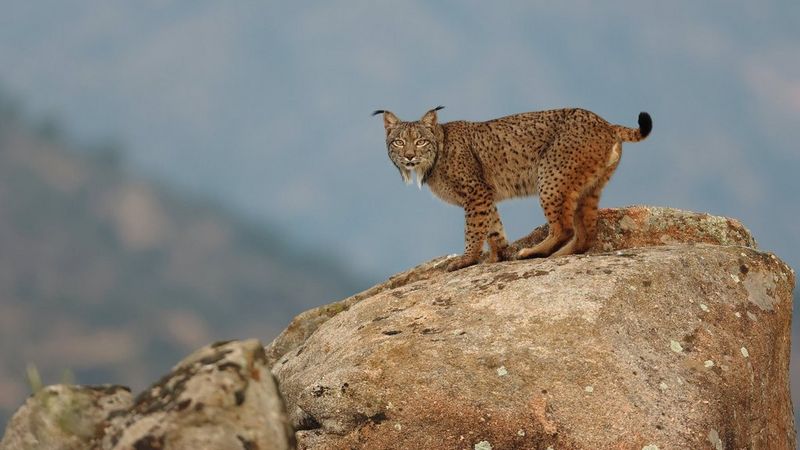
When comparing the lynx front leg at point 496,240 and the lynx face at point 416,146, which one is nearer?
the lynx front leg at point 496,240

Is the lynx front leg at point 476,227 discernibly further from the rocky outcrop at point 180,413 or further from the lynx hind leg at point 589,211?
the rocky outcrop at point 180,413

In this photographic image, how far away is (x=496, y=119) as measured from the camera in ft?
47.3

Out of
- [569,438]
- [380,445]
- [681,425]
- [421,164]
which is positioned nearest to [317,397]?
[380,445]

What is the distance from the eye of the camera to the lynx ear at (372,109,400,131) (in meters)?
15.0

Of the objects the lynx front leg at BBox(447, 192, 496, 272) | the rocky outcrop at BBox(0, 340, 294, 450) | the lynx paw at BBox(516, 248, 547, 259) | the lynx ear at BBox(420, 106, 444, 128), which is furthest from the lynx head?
the rocky outcrop at BBox(0, 340, 294, 450)

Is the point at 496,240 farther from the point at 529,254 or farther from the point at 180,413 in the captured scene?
the point at 180,413

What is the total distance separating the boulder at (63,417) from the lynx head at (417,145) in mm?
8149

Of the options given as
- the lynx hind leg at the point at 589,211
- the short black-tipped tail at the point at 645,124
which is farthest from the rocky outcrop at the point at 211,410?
the short black-tipped tail at the point at 645,124

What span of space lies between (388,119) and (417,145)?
110 centimetres

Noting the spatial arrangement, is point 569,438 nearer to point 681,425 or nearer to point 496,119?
point 681,425

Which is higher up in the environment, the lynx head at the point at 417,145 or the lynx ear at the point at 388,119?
the lynx ear at the point at 388,119

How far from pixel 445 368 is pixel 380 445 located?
934 millimetres

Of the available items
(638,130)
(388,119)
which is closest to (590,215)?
(638,130)

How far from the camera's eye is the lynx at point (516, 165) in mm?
12852
